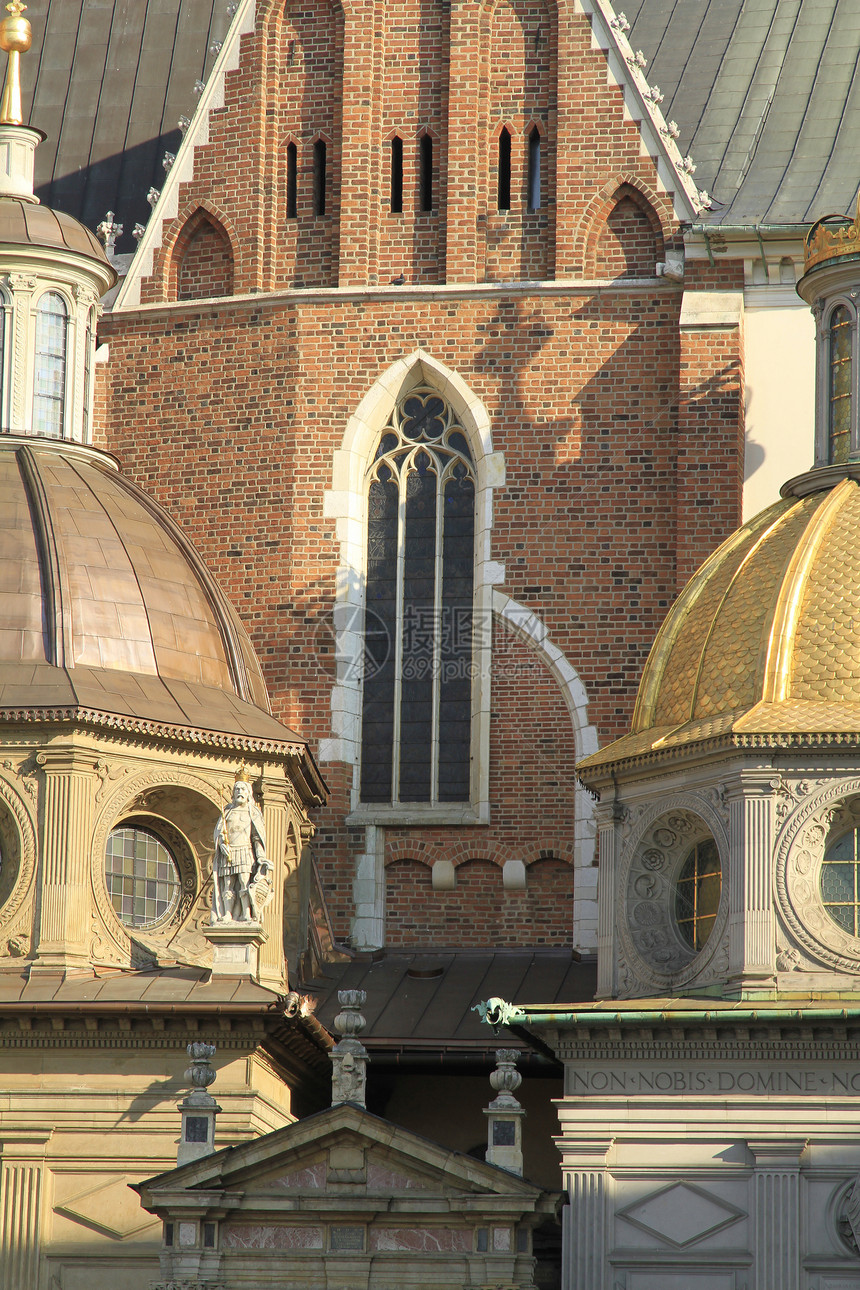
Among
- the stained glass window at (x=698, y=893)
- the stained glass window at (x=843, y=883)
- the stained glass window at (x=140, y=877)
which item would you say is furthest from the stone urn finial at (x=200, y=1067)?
the stained glass window at (x=843, y=883)

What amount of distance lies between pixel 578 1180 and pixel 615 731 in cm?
767

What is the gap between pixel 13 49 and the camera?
32.2 meters

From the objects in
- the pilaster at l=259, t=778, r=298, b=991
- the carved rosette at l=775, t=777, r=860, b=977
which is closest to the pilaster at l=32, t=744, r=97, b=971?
the pilaster at l=259, t=778, r=298, b=991

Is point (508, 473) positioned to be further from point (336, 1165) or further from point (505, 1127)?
point (336, 1165)

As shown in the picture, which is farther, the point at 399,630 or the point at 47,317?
the point at 399,630

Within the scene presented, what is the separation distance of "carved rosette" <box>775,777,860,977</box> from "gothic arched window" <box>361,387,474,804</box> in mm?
7283

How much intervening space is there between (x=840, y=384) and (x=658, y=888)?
20.1 ft

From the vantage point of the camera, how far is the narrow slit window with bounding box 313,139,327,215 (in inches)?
1270

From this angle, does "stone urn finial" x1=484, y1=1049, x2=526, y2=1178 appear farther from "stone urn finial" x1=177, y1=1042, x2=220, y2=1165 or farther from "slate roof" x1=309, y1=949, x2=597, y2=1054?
"slate roof" x1=309, y1=949, x2=597, y2=1054

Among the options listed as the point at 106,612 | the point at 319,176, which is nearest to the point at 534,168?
the point at 319,176

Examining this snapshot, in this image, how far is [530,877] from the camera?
2980 centimetres

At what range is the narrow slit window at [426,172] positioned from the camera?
32125 mm

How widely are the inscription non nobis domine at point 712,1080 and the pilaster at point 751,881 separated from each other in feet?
2.56

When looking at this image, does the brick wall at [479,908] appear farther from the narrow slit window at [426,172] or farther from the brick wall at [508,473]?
the narrow slit window at [426,172]
